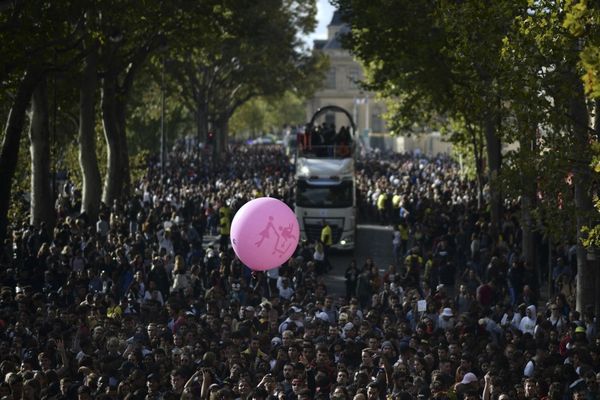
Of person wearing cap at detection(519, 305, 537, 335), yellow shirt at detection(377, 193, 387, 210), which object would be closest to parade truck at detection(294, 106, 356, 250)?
yellow shirt at detection(377, 193, 387, 210)

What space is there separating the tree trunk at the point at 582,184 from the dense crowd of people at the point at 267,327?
0.97 metres

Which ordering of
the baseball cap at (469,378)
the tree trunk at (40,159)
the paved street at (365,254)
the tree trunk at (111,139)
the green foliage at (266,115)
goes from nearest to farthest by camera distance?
1. the baseball cap at (469,378)
2. the paved street at (365,254)
3. the tree trunk at (40,159)
4. the tree trunk at (111,139)
5. the green foliage at (266,115)

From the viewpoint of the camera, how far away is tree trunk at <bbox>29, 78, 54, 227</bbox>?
3478cm

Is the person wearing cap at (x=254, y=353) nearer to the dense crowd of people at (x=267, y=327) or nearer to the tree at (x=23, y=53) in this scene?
the dense crowd of people at (x=267, y=327)

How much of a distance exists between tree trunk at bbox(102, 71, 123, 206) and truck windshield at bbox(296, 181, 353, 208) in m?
8.44

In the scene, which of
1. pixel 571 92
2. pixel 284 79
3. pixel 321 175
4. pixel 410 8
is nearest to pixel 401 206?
pixel 321 175

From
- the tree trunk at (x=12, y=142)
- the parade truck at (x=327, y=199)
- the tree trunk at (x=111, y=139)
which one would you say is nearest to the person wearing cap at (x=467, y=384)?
the tree trunk at (x=12, y=142)

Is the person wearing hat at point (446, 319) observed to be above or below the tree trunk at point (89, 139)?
below

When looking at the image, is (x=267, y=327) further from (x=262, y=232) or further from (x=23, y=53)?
(x=23, y=53)

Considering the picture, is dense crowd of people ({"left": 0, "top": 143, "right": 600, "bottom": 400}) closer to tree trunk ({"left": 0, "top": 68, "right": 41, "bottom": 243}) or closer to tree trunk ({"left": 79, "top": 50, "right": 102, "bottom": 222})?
tree trunk ({"left": 0, "top": 68, "right": 41, "bottom": 243})

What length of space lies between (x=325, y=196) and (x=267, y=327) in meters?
17.2

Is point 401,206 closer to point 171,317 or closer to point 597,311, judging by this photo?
point 597,311

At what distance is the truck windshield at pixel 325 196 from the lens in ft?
117

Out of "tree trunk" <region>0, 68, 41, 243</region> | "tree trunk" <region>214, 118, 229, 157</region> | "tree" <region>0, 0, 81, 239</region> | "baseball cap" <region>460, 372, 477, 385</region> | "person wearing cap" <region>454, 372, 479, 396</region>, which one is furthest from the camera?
"tree trunk" <region>214, 118, 229, 157</region>
